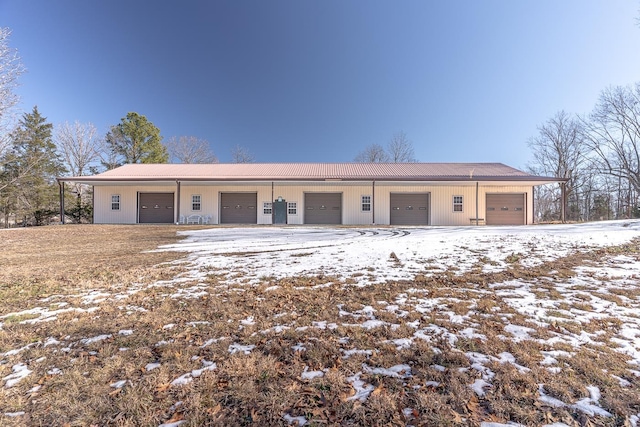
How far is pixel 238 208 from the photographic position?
19.7m

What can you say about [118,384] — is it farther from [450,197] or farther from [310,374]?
[450,197]

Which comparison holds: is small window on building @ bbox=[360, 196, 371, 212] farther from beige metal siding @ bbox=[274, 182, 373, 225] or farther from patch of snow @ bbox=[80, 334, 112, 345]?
patch of snow @ bbox=[80, 334, 112, 345]

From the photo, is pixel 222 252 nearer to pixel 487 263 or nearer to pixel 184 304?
pixel 184 304

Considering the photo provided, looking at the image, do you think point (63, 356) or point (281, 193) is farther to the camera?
point (281, 193)

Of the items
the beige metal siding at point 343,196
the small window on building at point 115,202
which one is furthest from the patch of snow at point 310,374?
the small window on building at point 115,202

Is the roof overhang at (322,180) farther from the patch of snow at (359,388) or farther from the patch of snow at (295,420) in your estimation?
the patch of snow at (295,420)

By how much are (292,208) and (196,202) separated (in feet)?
22.1

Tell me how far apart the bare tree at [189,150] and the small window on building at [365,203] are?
989 inches

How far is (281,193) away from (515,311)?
16.8 metres

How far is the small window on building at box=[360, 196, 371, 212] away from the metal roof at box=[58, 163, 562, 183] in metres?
1.66

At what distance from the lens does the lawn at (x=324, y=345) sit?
75.6 inches

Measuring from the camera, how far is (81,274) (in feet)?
18.4

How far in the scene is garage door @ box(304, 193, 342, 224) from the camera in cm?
1942

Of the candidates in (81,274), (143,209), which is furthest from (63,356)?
(143,209)
